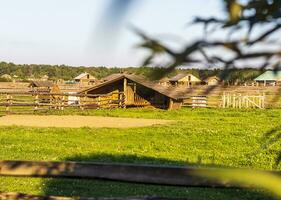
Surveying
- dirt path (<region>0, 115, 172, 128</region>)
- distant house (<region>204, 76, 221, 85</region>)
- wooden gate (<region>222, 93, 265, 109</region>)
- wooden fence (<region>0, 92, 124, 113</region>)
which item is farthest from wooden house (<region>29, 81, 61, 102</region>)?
distant house (<region>204, 76, 221, 85</region>)

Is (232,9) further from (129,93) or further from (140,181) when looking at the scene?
(129,93)

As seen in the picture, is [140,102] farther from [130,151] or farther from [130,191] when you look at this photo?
[130,191]

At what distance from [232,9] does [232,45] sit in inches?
6.8

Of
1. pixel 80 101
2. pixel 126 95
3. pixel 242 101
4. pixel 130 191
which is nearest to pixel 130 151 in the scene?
pixel 130 191

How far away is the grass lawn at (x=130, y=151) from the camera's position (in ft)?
26.6

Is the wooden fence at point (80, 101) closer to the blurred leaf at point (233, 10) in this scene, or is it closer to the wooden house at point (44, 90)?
the wooden house at point (44, 90)

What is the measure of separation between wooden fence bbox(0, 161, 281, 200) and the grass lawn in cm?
249

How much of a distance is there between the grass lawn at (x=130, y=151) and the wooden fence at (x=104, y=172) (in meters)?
2.49

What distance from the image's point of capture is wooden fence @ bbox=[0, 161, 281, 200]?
156 inches

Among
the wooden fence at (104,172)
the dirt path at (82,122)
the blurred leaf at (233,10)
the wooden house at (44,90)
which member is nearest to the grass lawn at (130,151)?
the dirt path at (82,122)

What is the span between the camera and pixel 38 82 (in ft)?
161

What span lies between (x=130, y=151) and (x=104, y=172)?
8.59 m

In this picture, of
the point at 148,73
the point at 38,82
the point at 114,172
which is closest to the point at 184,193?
the point at 114,172

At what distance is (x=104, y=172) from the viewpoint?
176 inches
